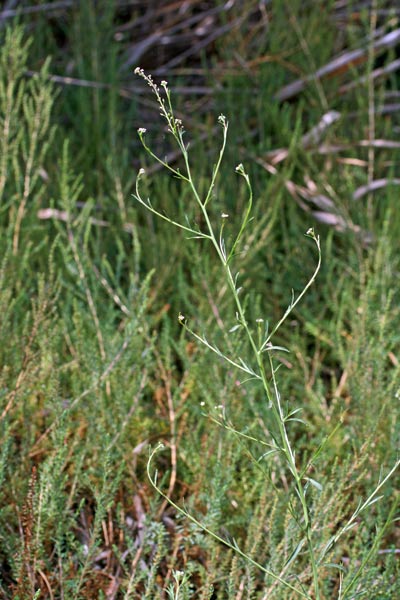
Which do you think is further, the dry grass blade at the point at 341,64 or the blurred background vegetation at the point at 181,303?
the dry grass blade at the point at 341,64

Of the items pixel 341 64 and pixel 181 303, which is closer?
pixel 181 303

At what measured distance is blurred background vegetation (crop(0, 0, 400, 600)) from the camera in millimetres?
1396

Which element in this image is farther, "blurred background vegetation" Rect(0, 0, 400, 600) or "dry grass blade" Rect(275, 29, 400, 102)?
"dry grass blade" Rect(275, 29, 400, 102)

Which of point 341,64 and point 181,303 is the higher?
point 341,64

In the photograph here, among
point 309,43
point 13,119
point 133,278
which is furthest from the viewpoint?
point 309,43

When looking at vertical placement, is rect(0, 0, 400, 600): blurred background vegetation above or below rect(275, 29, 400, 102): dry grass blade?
below

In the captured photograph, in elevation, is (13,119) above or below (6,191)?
above

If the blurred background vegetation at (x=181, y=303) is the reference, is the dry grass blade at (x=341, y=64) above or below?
above

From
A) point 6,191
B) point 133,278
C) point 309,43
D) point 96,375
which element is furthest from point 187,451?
point 309,43

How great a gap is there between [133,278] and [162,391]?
0.25 metres

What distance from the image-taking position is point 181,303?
89.8 inches

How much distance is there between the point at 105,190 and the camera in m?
2.81

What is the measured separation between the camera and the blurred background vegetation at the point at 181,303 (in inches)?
54.9

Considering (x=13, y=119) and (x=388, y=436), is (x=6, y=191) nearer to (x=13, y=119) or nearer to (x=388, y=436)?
(x=13, y=119)
